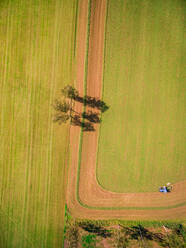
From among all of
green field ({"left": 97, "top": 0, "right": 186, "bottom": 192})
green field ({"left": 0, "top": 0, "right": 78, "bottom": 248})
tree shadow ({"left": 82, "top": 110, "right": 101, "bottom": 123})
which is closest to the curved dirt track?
green field ({"left": 97, "top": 0, "right": 186, "bottom": 192})

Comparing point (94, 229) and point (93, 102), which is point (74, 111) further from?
point (94, 229)

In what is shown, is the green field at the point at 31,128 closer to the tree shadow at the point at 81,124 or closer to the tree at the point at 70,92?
A: the tree at the point at 70,92

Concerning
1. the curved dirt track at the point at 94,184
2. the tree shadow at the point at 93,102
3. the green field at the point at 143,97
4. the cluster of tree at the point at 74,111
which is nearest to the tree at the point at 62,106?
the cluster of tree at the point at 74,111

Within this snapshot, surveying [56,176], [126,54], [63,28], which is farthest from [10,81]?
[126,54]

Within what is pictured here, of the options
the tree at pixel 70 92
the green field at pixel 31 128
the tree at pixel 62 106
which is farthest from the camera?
the green field at pixel 31 128

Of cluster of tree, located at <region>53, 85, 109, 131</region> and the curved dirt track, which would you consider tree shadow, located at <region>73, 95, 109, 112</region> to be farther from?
the curved dirt track

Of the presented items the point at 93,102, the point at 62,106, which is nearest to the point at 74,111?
the point at 62,106

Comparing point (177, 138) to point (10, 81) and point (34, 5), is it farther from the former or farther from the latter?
point (34, 5)
